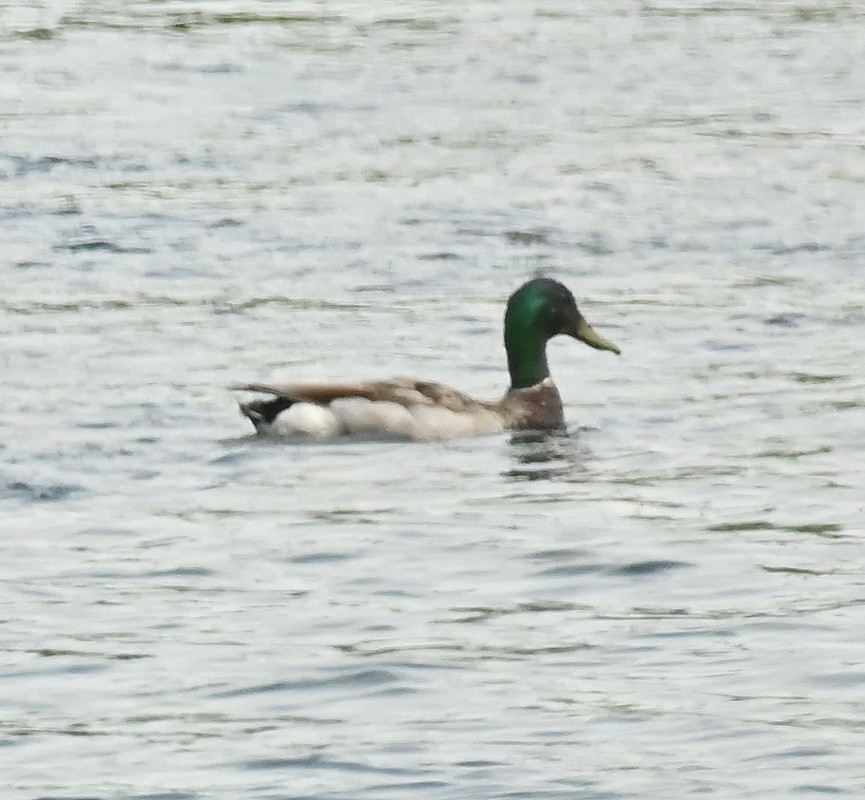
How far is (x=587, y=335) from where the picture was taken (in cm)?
1636

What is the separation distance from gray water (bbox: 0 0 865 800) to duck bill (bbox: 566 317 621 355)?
25 cm

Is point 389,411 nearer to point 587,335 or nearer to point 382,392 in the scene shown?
point 382,392

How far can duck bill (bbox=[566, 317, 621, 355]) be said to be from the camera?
1628 cm

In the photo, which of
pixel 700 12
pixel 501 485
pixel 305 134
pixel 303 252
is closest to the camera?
pixel 501 485

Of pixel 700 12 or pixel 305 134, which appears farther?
pixel 700 12

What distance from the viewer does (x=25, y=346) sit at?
17016 millimetres

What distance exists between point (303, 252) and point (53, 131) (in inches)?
211

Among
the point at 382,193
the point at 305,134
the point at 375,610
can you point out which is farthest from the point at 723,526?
the point at 305,134

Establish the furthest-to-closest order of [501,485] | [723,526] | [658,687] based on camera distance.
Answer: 1. [501,485]
2. [723,526]
3. [658,687]

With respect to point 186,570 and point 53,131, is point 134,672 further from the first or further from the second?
point 53,131

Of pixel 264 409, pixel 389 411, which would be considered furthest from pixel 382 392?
pixel 264 409

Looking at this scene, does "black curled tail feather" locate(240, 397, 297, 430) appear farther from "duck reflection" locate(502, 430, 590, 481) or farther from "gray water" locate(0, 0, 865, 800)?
"duck reflection" locate(502, 430, 590, 481)

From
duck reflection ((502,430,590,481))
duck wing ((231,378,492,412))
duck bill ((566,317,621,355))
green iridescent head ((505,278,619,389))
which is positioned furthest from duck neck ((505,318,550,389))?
duck wing ((231,378,492,412))

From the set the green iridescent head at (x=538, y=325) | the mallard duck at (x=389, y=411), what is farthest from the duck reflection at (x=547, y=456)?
the green iridescent head at (x=538, y=325)
